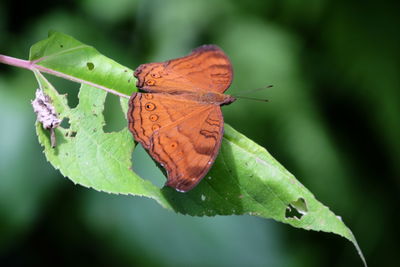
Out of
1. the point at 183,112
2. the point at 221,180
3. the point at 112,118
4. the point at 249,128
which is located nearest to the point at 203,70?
the point at 183,112

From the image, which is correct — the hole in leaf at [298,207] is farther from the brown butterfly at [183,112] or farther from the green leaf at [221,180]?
the brown butterfly at [183,112]

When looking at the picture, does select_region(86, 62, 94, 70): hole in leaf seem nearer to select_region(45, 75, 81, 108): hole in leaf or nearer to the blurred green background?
select_region(45, 75, 81, 108): hole in leaf

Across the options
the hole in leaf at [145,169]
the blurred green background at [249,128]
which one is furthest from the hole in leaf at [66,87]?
the hole in leaf at [145,169]

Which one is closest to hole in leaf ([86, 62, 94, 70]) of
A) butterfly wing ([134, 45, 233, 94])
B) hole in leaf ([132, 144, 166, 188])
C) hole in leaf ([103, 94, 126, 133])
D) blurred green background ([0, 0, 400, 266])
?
hole in leaf ([103, 94, 126, 133])

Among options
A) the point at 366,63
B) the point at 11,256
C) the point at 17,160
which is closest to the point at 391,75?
the point at 366,63

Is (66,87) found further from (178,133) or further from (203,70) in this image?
(178,133)
